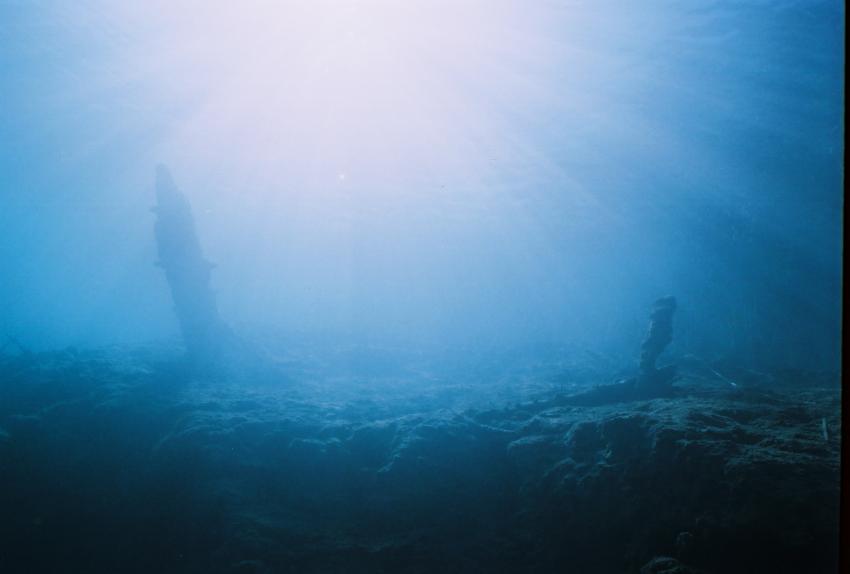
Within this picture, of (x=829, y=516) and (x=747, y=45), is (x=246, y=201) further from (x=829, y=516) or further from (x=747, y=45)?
(x=829, y=516)

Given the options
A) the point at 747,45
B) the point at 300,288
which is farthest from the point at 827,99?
the point at 300,288

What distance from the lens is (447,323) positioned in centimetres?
5300

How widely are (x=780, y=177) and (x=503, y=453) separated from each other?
29.2 m

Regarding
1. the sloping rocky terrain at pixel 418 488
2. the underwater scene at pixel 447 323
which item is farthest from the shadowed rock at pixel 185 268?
the sloping rocky terrain at pixel 418 488

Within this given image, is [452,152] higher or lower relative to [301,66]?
lower

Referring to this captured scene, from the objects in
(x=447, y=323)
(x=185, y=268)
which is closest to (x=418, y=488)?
(x=185, y=268)

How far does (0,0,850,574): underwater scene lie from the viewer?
7312 millimetres

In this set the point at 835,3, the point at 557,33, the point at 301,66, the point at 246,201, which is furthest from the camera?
the point at 246,201

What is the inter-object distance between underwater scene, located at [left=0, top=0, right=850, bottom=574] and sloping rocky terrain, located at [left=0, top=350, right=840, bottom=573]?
0.05 m

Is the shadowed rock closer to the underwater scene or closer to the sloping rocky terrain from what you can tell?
the underwater scene

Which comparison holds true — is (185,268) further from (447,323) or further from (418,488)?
(447,323)

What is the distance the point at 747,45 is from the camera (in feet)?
61.8

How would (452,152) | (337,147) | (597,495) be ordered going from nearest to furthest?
(597,495) → (452,152) → (337,147)

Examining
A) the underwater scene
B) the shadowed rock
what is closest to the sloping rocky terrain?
the underwater scene
